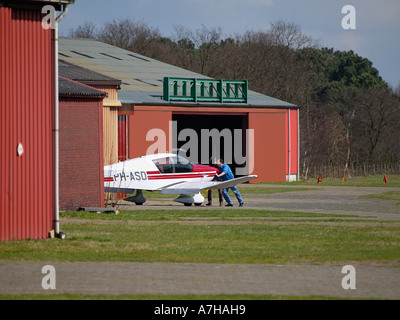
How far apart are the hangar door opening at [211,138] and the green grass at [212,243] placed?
3063 centimetres

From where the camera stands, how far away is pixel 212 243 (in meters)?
17.3

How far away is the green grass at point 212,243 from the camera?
14.9m

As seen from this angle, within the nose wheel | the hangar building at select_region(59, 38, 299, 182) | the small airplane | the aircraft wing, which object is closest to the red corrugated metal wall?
the small airplane

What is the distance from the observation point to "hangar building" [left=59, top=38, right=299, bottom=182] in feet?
148

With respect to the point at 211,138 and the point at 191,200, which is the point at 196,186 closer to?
the point at 191,200

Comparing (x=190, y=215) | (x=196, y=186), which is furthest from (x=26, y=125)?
(x=196, y=186)

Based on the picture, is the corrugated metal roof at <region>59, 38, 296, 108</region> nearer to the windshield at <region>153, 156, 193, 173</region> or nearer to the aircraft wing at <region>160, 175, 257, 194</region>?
the windshield at <region>153, 156, 193, 173</region>

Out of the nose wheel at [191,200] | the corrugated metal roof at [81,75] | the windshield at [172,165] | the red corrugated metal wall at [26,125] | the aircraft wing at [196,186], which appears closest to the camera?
the red corrugated metal wall at [26,125]

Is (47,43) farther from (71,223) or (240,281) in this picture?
(240,281)

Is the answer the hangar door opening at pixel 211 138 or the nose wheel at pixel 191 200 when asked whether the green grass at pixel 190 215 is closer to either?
the nose wheel at pixel 191 200

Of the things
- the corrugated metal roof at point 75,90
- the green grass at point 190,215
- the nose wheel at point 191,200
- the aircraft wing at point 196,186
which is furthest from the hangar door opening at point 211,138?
the corrugated metal roof at point 75,90

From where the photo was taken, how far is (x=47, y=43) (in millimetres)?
17797

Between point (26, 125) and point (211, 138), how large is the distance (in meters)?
39.1

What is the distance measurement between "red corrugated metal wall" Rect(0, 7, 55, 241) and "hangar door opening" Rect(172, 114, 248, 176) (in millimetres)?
34996
